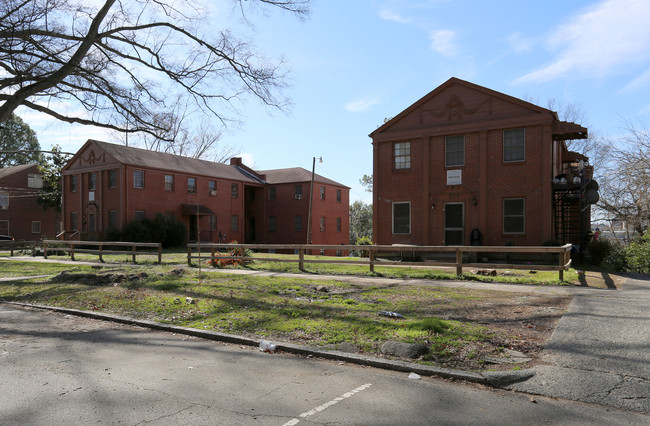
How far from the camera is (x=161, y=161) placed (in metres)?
40.1

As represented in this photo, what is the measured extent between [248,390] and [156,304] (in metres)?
5.63

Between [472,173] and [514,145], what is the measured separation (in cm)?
215

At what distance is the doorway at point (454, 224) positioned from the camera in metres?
21.8

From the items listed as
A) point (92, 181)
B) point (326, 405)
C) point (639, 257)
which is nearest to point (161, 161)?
point (92, 181)

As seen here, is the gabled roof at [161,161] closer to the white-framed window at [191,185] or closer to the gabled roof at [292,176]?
the white-framed window at [191,185]

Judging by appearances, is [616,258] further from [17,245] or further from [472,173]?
[17,245]

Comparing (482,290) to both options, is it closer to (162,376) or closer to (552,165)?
(162,376)

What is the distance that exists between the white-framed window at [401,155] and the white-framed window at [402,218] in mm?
1864

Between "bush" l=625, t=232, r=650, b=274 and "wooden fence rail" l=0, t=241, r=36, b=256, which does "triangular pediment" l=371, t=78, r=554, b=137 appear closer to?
"bush" l=625, t=232, r=650, b=274

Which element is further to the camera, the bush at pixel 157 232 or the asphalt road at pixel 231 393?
the bush at pixel 157 232

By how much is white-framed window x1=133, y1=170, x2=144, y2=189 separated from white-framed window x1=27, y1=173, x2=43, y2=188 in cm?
2136

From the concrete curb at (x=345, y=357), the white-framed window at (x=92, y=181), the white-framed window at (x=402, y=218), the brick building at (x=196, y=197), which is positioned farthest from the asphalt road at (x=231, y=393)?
the white-framed window at (x=92, y=181)

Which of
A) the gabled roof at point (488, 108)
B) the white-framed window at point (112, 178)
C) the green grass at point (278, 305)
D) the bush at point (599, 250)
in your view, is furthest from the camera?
the white-framed window at point (112, 178)

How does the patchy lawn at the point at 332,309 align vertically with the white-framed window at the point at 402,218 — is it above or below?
below
